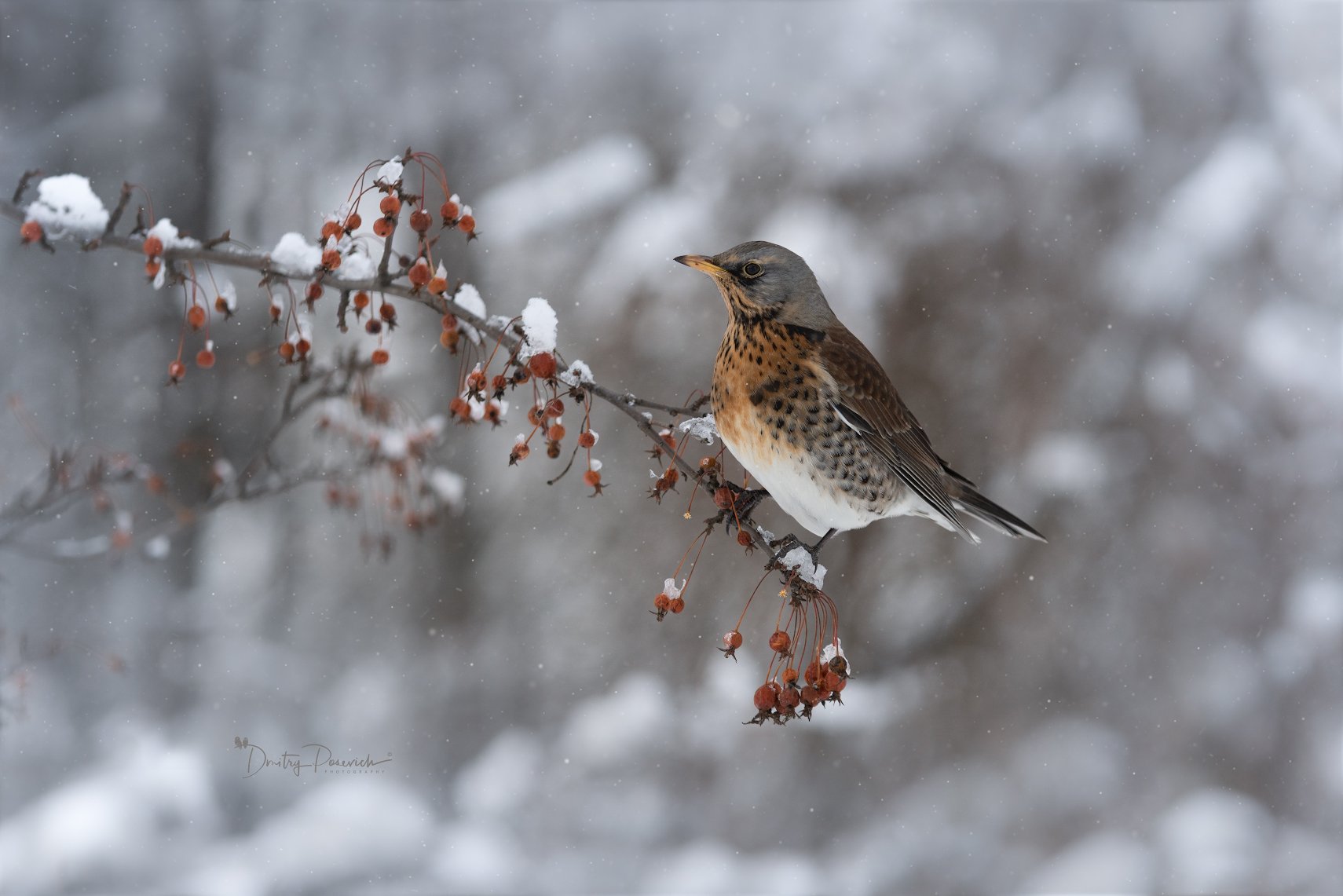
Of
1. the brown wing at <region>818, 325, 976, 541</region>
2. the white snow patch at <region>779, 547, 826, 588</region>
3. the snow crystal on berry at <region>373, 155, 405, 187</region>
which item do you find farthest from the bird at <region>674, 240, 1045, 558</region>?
the snow crystal on berry at <region>373, 155, 405, 187</region>

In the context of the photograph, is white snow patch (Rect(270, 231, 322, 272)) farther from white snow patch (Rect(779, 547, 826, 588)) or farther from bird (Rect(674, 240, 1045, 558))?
→ white snow patch (Rect(779, 547, 826, 588))

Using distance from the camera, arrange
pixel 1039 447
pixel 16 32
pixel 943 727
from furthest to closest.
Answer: pixel 943 727, pixel 1039 447, pixel 16 32

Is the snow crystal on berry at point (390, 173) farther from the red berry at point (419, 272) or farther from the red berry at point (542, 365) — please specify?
the red berry at point (542, 365)

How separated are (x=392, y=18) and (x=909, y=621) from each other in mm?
2412

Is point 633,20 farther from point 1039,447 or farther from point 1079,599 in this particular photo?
point 1079,599

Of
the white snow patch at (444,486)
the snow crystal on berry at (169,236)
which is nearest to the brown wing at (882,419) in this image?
the snow crystal on berry at (169,236)

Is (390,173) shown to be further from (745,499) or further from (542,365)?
(745,499)

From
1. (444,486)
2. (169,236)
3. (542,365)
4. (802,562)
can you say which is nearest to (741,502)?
(802,562)

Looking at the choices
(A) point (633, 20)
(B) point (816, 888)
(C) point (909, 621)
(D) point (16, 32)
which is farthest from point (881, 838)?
(D) point (16, 32)

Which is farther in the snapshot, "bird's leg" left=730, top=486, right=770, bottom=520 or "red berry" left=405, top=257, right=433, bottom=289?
"bird's leg" left=730, top=486, right=770, bottom=520

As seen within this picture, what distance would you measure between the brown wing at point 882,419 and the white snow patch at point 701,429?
15cm

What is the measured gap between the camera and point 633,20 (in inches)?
110

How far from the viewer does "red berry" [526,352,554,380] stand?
0.83m

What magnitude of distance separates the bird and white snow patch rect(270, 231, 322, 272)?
0.43 metres
